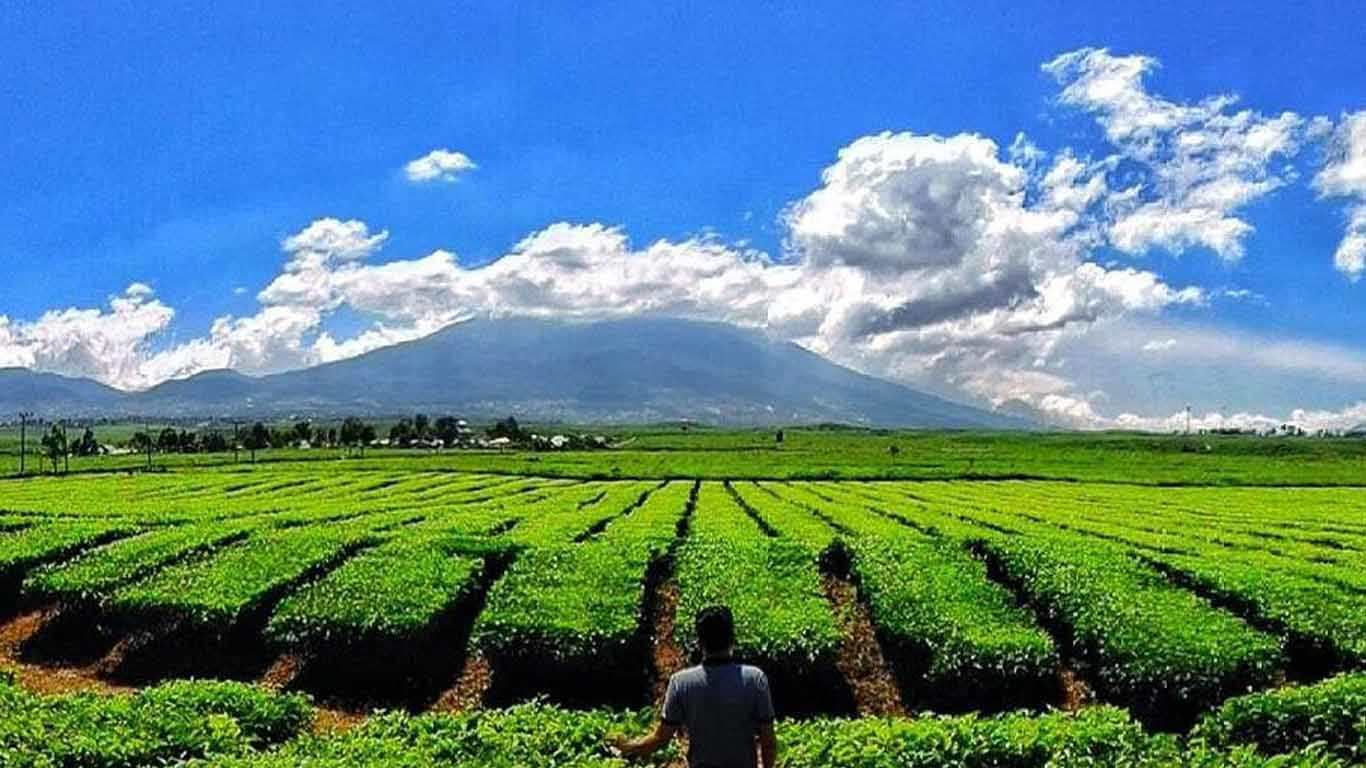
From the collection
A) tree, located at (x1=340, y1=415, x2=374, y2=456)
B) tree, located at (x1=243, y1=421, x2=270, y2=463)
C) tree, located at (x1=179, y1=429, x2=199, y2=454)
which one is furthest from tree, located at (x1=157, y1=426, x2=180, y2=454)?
tree, located at (x1=340, y1=415, x2=374, y2=456)

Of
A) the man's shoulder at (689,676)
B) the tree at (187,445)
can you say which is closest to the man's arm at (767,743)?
the man's shoulder at (689,676)

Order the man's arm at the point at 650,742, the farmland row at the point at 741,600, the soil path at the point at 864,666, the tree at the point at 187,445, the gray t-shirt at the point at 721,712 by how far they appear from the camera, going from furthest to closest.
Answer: the tree at the point at 187,445, the soil path at the point at 864,666, the farmland row at the point at 741,600, the man's arm at the point at 650,742, the gray t-shirt at the point at 721,712

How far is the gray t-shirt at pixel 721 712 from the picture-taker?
1027 cm

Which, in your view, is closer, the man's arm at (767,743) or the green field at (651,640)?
the man's arm at (767,743)

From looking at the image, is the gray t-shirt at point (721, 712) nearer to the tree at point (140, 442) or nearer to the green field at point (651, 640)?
the green field at point (651, 640)

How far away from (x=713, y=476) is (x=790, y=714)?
85543mm

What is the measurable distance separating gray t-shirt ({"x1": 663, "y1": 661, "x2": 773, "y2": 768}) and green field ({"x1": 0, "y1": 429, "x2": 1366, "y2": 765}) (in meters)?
5.03

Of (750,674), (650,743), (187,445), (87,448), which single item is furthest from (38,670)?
(87,448)

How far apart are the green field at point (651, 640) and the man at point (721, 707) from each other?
501cm

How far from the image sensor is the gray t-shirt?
1027 centimetres

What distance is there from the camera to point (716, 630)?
10.3 metres

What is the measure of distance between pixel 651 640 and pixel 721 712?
47.4ft

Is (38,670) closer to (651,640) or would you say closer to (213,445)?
(651,640)

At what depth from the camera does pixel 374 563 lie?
28516mm
